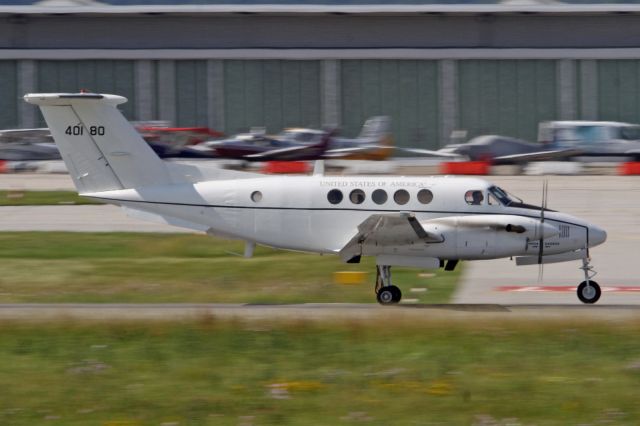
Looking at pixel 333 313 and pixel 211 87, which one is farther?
pixel 211 87

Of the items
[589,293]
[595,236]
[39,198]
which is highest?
[595,236]

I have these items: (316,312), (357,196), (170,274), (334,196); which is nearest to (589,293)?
(357,196)

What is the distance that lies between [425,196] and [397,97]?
4339 cm

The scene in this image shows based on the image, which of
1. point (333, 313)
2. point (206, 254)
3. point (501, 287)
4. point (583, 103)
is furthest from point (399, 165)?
point (333, 313)

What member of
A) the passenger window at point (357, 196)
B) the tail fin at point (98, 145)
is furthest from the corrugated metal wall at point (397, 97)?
the passenger window at point (357, 196)

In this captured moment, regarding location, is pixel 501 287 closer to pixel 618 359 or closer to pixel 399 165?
pixel 618 359

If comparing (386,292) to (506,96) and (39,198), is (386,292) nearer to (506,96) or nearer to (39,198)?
(39,198)

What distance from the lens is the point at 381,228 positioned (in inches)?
807

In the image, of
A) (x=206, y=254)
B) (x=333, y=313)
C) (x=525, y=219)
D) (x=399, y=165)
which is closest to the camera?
(x=333, y=313)

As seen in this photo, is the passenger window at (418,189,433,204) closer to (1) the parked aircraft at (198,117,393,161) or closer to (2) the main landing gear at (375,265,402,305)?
(2) the main landing gear at (375,265,402,305)

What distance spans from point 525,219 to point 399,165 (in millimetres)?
37148

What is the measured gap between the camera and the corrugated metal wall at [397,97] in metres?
63.7

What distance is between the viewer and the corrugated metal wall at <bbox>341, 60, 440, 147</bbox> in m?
63.7

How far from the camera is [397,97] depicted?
64.1 m
